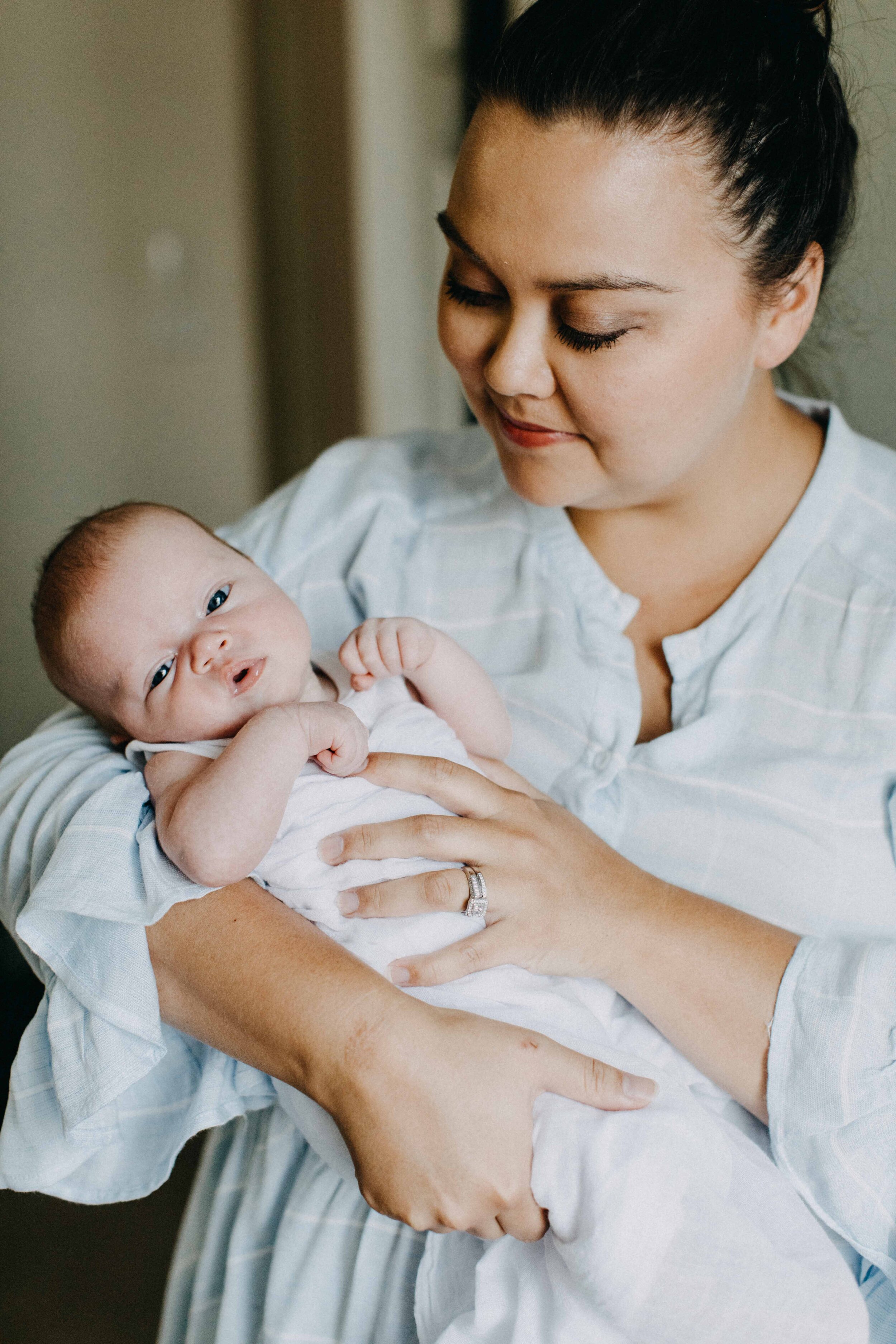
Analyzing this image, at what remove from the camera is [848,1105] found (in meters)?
1.01

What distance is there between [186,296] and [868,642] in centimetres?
195

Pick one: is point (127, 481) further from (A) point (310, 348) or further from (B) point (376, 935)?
(B) point (376, 935)

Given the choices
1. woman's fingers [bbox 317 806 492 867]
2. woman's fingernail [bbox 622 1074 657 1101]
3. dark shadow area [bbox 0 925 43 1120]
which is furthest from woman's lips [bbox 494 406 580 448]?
dark shadow area [bbox 0 925 43 1120]

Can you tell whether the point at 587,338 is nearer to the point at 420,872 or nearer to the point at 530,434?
the point at 530,434

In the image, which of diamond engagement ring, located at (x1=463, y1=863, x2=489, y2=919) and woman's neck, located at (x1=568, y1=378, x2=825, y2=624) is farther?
woman's neck, located at (x1=568, y1=378, x2=825, y2=624)

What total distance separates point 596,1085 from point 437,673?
46cm

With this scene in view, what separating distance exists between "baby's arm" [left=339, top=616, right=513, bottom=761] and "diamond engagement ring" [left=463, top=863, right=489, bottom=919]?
0.23m

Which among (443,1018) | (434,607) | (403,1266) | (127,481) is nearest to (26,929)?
(443,1018)

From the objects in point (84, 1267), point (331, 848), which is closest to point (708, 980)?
point (331, 848)

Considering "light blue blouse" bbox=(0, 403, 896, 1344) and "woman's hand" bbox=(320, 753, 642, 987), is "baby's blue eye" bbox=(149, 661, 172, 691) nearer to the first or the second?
"light blue blouse" bbox=(0, 403, 896, 1344)

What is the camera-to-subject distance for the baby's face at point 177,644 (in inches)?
44.0

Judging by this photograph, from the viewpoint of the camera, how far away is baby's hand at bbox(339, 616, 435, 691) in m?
1.16

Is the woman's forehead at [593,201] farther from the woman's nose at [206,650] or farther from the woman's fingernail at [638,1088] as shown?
the woman's fingernail at [638,1088]

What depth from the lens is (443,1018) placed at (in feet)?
3.14
